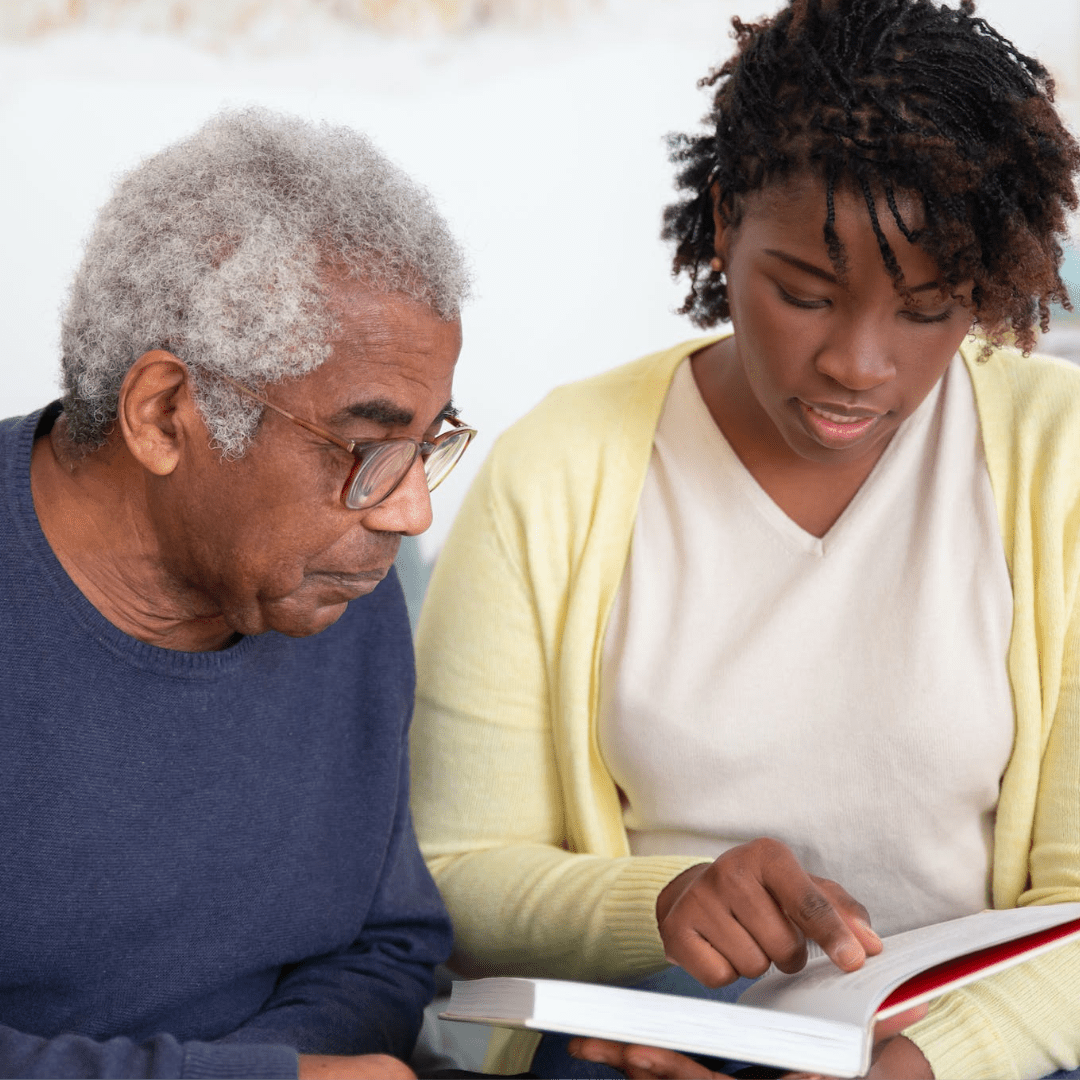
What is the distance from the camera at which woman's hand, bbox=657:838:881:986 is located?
1.12m

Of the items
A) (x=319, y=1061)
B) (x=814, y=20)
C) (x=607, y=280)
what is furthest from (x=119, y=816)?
(x=607, y=280)

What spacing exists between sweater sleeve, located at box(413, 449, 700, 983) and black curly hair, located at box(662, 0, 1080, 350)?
50cm

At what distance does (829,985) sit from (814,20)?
35.5 inches

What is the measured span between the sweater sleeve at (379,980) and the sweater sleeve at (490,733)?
6 cm

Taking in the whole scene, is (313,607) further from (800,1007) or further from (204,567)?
(800,1007)

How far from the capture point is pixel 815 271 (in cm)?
126

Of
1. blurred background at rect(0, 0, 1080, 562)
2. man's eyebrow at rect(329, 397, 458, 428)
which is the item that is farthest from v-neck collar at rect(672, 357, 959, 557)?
blurred background at rect(0, 0, 1080, 562)

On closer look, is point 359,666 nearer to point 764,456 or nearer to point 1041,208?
point 764,456

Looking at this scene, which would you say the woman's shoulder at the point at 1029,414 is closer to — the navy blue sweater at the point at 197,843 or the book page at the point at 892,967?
the book page at the point at 892,967

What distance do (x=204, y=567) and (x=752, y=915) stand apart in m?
0.57

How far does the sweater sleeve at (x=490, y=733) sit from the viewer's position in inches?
58.6

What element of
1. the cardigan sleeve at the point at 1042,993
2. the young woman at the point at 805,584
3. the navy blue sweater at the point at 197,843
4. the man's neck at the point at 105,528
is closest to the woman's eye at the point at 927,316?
the young woman at the point at 805,584

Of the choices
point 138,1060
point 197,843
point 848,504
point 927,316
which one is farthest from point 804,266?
point 138,1060

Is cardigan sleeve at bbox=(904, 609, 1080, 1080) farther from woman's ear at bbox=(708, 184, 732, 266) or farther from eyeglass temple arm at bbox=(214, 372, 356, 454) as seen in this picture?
eyeglass temple arm at bbox=(214, 372, 356, 454)
